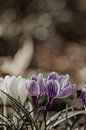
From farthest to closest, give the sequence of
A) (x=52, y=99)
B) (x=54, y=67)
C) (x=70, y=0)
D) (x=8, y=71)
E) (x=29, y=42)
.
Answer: (x=70, y=0) → (x=29, y=42) → (x=54, y=67) → (x=8, y=71) → (x=52, y=99)

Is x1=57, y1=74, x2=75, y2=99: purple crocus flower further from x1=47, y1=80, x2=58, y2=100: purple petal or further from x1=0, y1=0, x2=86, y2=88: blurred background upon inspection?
x1=0, y1=0, x2=86, y2=88: blurred background

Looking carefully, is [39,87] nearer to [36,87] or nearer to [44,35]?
[36,87]

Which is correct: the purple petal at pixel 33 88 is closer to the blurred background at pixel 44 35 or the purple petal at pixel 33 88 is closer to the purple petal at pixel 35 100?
the purple petal at pixel 35 100

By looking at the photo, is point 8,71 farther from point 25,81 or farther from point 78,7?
point 25,81

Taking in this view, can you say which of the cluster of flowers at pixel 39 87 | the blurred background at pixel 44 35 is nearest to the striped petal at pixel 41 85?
the cluster of flowers at pixel 39 87

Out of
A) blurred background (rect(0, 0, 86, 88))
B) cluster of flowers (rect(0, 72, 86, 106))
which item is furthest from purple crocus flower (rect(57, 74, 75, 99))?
blurred background (rect(0, 0, 86, 88))

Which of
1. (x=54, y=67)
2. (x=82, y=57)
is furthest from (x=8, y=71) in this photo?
(x=82, y=57)

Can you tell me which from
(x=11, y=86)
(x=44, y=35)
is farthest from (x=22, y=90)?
(x=44, y=35)
